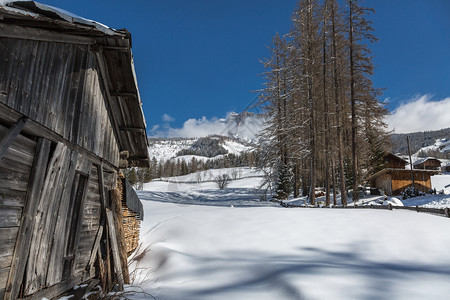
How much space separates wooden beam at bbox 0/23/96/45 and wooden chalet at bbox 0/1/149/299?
0.04 ft

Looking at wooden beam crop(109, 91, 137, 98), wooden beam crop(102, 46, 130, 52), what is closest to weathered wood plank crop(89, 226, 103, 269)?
wooden beam crop(109, 91, 137, 98)

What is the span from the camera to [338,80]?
2089cm

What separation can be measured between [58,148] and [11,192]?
1045 mm

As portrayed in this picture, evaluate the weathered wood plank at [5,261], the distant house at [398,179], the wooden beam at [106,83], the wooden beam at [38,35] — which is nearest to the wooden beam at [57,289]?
the weathered wood plank at [5,261]

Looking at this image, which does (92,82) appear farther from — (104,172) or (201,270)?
(201,270)

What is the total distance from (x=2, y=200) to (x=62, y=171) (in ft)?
4.18

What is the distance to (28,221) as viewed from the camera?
11.5ft

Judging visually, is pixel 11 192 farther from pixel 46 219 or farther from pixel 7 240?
pixel 46 219

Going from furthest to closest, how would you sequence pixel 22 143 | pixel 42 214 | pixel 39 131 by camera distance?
pixel 42 214, pixel 39 131, pixel 22 143

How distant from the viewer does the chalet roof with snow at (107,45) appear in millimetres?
2936

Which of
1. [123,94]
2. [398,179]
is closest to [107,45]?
[123,94]

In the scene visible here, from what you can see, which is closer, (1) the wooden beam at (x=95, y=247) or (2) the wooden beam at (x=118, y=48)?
(2) the wooden beam at (x=118, y=48)

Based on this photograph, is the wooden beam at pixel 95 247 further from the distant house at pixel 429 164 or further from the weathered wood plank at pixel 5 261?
the distant house at pixel 429 164

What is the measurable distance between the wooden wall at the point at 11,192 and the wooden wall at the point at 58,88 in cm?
44
